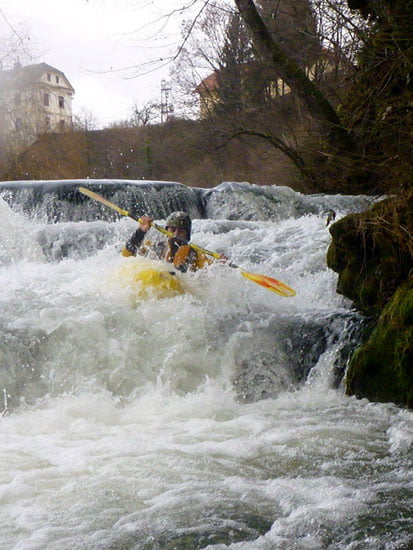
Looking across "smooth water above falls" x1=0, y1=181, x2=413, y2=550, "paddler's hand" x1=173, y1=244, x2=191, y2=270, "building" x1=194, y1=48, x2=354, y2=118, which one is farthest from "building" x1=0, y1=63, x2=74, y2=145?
"paddler's hand" x1=173, y1=244, x2=191, y2=270

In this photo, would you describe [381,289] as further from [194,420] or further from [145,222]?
[145,222]

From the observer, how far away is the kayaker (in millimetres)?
5891

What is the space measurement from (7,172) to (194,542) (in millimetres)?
21313

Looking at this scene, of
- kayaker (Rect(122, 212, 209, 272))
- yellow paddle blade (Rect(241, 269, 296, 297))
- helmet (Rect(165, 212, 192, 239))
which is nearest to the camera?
yellow paddle blade (Rect(241, 269, 296, 297))

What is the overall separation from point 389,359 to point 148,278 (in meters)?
2.17

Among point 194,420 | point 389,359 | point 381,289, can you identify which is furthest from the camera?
point 381,289

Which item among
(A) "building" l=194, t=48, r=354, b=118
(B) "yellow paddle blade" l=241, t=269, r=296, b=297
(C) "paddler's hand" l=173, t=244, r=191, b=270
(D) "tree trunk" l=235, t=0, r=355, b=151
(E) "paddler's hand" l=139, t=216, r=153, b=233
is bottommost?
(B) "yellow paddle blade" l=241, t=269, r=296, b=297

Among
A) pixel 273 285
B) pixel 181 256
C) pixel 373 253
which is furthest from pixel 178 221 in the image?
pixel 373 253

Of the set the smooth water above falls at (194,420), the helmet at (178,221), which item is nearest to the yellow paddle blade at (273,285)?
the smooth water above falls at (194,420)

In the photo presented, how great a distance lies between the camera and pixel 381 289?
16.6 ft

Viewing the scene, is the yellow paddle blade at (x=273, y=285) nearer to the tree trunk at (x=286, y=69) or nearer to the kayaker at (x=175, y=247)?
the kayaker at (x=175, y=247)

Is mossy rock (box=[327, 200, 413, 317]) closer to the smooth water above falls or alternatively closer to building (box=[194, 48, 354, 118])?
the smooth water above falls

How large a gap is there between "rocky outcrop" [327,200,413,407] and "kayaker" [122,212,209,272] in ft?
4.03

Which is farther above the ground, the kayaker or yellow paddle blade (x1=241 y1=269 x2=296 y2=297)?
the kayaker
